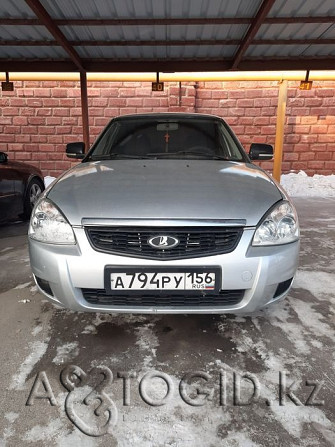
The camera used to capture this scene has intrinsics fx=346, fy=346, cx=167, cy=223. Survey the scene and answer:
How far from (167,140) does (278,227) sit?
1.42m

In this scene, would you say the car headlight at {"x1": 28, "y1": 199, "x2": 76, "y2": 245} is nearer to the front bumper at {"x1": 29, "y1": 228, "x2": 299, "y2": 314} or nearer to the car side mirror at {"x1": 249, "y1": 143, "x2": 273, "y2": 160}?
the front bumper at {"x1": 29, "y1": 228, "x2": 299, "y2": 314}

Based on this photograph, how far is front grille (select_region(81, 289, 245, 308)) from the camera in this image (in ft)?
5.47

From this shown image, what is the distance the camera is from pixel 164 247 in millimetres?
1617

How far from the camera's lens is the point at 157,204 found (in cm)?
171

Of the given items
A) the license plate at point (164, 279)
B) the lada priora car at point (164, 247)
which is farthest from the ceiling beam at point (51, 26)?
the license plate at point (164, 279)

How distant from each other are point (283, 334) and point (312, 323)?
261 millimetres

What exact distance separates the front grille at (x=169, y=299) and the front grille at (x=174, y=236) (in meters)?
0.21

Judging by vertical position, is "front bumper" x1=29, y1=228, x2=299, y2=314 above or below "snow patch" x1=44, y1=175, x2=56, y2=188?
above

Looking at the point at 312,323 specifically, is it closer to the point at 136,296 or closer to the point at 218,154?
the point at 136,296

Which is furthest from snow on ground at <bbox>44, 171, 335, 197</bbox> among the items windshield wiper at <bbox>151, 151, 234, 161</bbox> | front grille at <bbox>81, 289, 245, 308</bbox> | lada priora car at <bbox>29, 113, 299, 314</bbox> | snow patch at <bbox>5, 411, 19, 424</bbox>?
snow patch at <bbox>5, 411, 19, 424</bbox>

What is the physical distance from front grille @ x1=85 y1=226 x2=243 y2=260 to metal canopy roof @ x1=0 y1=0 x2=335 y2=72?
3222mm

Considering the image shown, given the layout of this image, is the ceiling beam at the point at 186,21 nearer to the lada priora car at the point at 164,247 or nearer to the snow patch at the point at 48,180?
the lada priora car at the point at 164,247

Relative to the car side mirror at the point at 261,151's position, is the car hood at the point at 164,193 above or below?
below

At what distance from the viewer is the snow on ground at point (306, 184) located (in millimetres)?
7750
